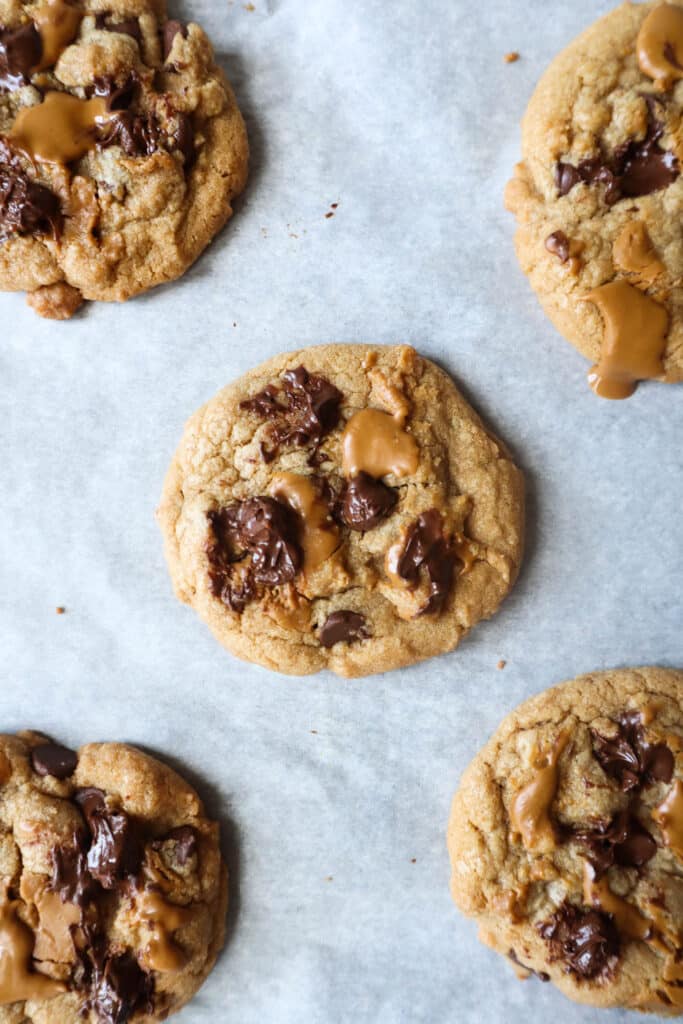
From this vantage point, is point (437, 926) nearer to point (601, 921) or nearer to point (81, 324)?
point (601, 921)

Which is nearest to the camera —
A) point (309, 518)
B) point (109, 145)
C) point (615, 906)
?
point (615, 906)

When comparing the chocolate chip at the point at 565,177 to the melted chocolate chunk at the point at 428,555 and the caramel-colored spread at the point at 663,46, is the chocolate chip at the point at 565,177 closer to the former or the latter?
the caramel-colored spread at the point at 663,46

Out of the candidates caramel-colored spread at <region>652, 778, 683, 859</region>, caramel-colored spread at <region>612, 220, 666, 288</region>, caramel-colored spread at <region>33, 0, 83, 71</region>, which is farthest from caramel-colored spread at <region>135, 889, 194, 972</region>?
caramel-colored spread at <region>33, 0, 83, 71</region>

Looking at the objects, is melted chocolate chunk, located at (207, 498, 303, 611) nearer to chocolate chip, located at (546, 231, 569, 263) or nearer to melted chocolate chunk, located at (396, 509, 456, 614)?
melted chocolate chunk, located at (396, 509, 456, 614)

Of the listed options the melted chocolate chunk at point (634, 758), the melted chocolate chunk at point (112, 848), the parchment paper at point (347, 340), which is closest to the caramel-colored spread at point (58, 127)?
the parchment paper at point (347, 340)

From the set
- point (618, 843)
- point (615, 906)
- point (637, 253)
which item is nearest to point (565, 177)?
point (637, 253)

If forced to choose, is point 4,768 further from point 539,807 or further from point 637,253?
point 637,253
